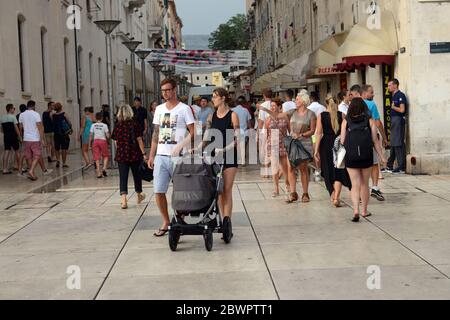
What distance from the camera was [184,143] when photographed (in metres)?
8.25

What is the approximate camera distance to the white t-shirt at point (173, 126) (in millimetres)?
8289

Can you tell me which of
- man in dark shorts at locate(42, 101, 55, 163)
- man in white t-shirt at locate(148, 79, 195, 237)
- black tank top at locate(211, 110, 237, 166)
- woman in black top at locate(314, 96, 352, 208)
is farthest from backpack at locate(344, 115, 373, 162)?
man in dark shorts at locate(42, 101, 55, 163)

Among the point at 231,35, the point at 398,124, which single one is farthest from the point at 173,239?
the point at 231,35

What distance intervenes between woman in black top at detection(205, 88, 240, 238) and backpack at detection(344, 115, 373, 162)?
180 centimetres

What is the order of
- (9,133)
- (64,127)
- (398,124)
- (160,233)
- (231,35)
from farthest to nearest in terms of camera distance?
(231,35), (64,127), (9,133), (398,124), (160,233)

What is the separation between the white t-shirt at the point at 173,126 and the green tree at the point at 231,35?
86302mm

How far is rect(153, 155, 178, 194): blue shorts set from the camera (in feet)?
27.2

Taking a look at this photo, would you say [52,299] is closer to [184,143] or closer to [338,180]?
[184,143]

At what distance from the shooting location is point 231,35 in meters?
94.8

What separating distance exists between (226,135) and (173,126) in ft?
2.02

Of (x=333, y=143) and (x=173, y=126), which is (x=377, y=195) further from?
(x=173, y=126)

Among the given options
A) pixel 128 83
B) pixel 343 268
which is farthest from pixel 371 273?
pixel 128 83

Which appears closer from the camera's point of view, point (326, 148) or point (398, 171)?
point (326, 148)

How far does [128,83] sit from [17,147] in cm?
2464
